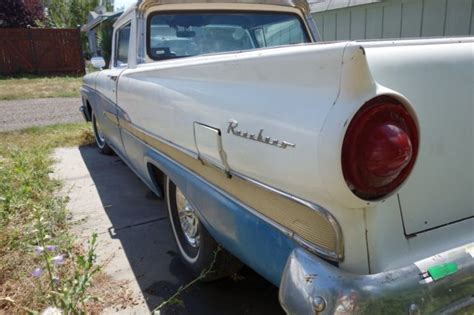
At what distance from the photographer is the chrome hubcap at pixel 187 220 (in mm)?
2666

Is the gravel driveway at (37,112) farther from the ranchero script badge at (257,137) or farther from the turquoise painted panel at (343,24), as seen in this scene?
the ranchero script badge at (257,137)

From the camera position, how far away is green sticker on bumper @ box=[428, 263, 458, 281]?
1.31m

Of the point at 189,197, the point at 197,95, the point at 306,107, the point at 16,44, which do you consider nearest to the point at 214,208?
the point at 189,197

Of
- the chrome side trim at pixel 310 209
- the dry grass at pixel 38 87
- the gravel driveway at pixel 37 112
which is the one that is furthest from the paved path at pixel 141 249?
the dry grass at pixel 38 87

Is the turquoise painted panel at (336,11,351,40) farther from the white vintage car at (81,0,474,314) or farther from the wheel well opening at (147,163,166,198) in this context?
the white vintage car at (81,0,474,314)

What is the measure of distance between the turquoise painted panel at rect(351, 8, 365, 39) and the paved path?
10.2 feet

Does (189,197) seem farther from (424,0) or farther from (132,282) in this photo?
(424,0)

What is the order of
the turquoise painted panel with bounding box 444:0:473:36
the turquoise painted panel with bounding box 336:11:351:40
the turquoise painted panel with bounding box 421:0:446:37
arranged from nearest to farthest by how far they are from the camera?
the turquoise painted panel with bounding box 444:0:473:36
the turquoise painted panel with bounding box 421:0:446:37
the turquoise painted panel with bounding box 336:11:351:40

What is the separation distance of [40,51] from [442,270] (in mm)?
21178

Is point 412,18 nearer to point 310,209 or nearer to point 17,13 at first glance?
point 310,209

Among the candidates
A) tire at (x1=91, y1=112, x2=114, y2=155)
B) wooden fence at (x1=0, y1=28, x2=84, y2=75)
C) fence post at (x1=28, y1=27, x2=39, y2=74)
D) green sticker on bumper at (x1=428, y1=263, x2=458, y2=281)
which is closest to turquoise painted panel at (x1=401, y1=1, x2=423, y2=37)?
green sticker on bumper at (x1=428, y1=263, x2=458, y2=281)

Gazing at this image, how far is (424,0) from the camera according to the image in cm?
411

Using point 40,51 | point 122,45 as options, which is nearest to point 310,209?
point 122,45

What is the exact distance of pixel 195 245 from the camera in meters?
2.72
